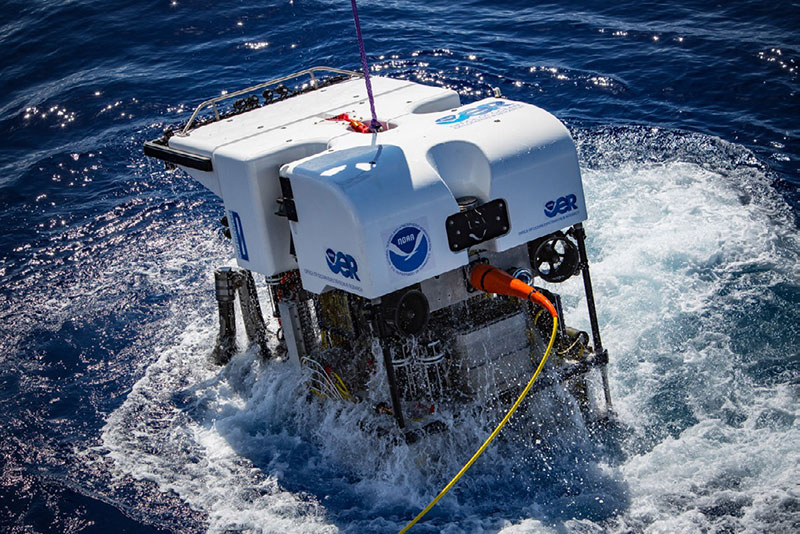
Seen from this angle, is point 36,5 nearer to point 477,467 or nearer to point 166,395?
point 166,395

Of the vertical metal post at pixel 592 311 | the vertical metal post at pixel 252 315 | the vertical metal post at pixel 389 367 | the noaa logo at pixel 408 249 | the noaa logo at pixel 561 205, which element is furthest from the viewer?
the vertical metal post at pixel 252 315

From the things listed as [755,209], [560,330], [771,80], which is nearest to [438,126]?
[560,330]

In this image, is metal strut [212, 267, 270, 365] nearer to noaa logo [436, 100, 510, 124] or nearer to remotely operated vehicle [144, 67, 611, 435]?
remotely operated vehicle [144, 67, 611, 435]

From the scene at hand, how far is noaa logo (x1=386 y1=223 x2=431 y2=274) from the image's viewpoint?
865 cm

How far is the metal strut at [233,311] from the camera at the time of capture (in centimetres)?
1211

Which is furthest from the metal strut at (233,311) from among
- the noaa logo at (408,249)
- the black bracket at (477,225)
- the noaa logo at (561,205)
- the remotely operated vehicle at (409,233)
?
the noaa logo at (561,205)

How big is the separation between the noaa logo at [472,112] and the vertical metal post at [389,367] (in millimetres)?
2295

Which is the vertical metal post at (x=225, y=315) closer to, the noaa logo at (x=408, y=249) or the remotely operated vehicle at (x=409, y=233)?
the remotely operated vehicle at (x=409, y=233)

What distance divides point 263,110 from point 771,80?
35.4 ft

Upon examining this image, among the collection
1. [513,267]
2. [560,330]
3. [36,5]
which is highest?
[36,5]

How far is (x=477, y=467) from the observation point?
1003 centimetres

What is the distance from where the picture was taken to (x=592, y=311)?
10023mm

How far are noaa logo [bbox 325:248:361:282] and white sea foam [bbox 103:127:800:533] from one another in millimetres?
2094

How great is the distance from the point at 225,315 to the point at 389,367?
3822 mm
